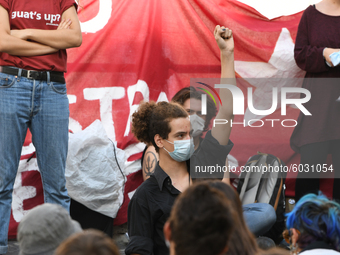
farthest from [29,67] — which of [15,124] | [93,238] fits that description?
[93,238]

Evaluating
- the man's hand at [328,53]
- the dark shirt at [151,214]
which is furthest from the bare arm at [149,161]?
the man's hand at [328,53]

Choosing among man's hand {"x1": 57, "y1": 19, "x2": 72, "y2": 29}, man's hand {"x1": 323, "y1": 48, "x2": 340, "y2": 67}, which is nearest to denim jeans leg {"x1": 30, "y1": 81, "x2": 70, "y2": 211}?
man's hand {"x1": 57, "y1": 19, "x2": 72, "y2": 29}

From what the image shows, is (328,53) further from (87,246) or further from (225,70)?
(87,246)

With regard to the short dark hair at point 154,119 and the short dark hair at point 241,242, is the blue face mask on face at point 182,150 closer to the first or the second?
the short dark hair at point 154,119

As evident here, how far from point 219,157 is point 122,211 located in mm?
1306

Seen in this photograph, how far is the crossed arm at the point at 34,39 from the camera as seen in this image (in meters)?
2.57

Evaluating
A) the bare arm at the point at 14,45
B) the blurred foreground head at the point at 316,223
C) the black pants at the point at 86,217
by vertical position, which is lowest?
the black pants at the point at 86,217

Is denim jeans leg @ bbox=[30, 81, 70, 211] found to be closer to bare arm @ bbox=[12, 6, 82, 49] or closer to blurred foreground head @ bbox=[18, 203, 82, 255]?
bare arm @ bbox=[12, 6, 82, 49]

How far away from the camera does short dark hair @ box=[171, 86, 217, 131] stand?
3.44 meters

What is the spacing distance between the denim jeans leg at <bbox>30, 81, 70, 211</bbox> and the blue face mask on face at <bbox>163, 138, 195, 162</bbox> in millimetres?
699

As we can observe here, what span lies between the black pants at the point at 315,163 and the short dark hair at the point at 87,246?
2.20 metres

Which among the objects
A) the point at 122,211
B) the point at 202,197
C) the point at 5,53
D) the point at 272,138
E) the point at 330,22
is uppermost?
the point at 330,22

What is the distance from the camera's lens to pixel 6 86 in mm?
2533

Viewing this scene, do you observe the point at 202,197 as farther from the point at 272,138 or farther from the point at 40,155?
the point at 272,138
